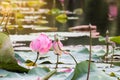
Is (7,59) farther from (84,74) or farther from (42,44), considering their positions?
(84,74)

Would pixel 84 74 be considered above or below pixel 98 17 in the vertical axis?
above

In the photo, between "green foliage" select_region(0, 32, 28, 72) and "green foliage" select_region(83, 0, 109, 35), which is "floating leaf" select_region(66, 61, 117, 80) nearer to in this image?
"green foliage" select_region(0, 32, 28, 72)

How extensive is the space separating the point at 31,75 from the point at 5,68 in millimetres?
167

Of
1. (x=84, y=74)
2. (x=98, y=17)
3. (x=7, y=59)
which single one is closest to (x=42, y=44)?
(x=7, y=59)

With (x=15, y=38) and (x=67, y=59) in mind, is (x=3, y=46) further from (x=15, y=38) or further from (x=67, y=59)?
(x=15, y=38)

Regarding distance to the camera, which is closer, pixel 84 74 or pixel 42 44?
pixel 84 74

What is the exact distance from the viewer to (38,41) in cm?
224

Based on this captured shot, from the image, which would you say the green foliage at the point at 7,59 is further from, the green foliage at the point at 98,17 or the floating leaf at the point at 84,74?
the green foliage at the point at 98,17

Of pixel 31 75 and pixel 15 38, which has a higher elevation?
pixel 31 75

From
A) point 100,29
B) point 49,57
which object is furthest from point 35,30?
point 49,57

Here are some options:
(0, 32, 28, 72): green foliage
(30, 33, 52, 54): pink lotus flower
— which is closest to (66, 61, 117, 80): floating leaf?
(30, 33, 52, 54): pink lotus flower

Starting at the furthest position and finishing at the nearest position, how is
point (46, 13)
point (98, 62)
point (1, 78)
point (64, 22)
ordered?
point (46, 13)
point (64, 22)
point (98, 62)
point (1, 78)

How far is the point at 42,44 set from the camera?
2.22m

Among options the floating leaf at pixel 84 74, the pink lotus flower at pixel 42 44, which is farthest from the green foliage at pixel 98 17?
the floating leaf at pixel 84 74
